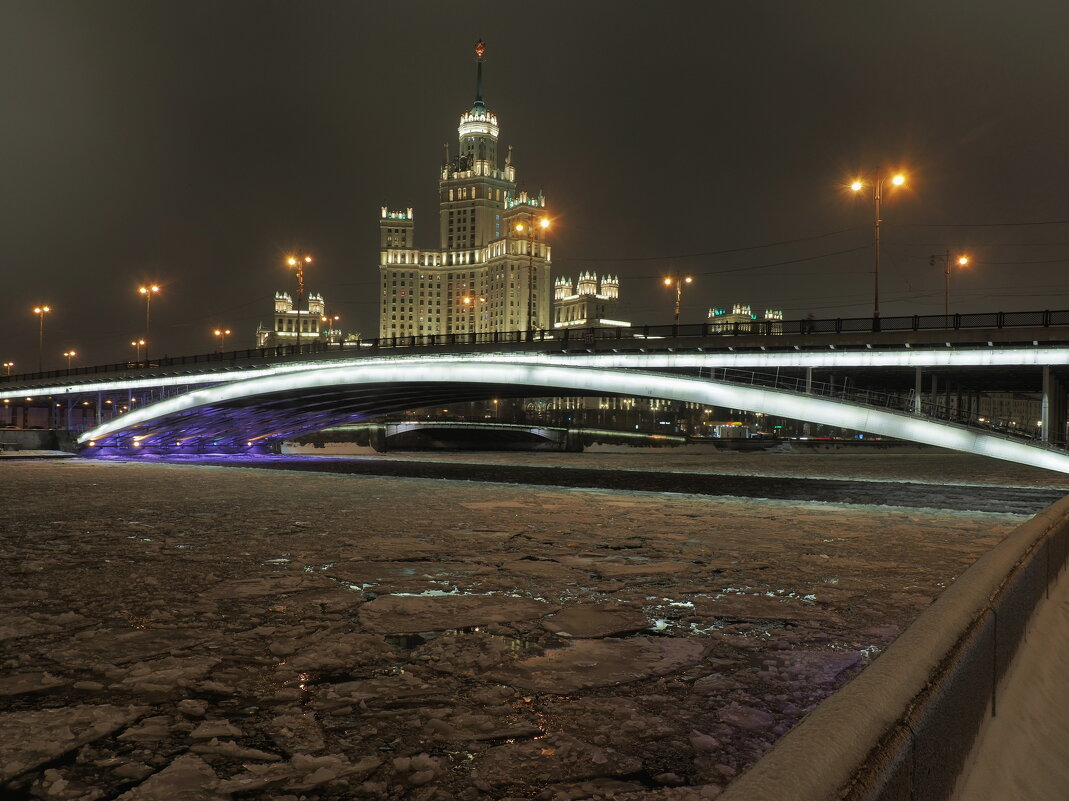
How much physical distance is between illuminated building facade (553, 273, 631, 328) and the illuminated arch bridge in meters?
76.5

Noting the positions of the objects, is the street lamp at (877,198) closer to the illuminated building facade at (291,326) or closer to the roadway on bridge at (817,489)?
the roadway on bridge at (817,489)

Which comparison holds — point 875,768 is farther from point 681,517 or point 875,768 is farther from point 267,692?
point 681,517

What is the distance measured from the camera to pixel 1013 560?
16.8 ft

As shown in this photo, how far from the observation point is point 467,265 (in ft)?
493

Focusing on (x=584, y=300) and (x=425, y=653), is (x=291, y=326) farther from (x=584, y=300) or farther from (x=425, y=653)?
(x=425, y=653)

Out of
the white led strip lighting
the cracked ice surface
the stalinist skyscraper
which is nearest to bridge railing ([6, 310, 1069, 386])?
the white led strip lighting

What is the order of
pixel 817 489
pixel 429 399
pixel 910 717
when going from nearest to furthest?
pixel 910 717, pixel 817 489, pixel 429 399

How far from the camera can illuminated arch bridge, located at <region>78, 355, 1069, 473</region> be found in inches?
952

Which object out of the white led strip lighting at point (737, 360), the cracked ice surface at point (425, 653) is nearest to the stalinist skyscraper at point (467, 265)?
the white led strip lighting at point (737, 360)

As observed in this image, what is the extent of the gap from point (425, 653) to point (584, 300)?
137994 mm

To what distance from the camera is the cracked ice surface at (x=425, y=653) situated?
3676mm

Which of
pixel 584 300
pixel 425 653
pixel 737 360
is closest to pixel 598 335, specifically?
pixel 737 360

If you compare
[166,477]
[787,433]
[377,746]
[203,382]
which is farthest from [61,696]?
[787,433]

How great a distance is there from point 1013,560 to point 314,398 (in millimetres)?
40642
